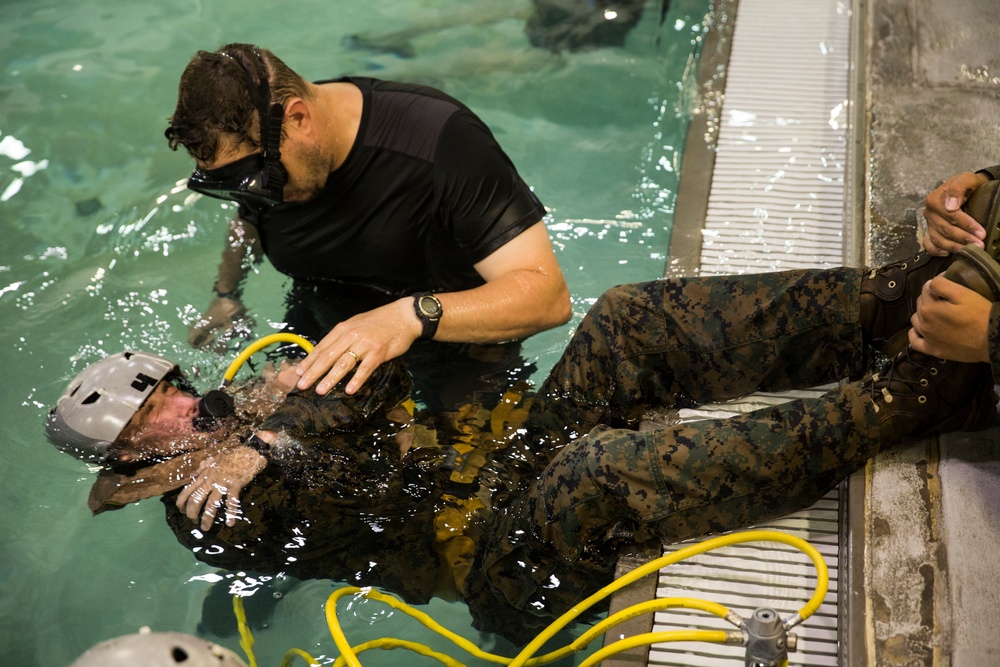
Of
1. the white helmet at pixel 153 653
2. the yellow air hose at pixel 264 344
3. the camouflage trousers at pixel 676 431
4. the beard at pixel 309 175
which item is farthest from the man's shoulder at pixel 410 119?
the white helmet at pixel 153 653

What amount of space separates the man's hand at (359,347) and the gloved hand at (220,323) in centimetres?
114

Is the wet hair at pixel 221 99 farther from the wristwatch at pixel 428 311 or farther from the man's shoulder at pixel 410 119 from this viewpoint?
the wristwatch at pixel 428 311

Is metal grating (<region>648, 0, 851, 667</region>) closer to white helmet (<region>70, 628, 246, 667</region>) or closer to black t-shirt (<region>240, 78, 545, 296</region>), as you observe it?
black t-shirt (<region>240, 78, 545, 296</region>)

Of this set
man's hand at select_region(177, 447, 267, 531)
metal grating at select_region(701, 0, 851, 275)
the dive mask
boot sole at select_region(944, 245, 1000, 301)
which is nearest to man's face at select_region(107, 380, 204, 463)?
man's hand at select_region(177, 447, 267, 531)

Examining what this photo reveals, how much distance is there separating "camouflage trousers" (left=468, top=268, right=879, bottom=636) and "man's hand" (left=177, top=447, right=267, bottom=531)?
743 mm

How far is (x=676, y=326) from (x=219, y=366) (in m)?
2.00

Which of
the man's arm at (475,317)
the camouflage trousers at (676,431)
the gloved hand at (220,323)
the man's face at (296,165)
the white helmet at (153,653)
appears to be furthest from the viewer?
the gloved hand at (220,323)

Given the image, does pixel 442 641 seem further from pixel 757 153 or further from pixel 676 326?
pixel 757 153

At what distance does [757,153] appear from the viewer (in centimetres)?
425

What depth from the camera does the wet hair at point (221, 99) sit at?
2609mm

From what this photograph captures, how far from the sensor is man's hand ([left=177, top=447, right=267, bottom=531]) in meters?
2.47

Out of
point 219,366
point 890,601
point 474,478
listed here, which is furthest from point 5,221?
point 890,601

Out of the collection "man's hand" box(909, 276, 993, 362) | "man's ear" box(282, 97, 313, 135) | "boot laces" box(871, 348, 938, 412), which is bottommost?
"boot laces" box(871, 348, 938, 412)

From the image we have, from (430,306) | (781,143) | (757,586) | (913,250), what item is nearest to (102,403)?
(430,306)
